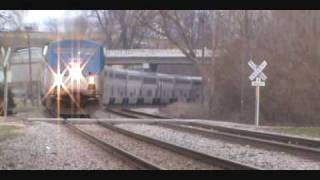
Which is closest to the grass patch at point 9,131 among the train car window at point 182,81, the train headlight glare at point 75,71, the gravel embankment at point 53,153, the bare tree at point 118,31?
the gravel embankment at point 53,153

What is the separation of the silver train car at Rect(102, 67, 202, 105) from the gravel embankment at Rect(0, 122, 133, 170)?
21.2 meters

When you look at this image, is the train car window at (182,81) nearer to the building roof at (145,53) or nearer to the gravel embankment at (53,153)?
the building roof at (145,53)

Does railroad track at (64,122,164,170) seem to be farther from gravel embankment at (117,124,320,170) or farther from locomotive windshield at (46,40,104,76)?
locomotive windshield at (46,40,104,76)

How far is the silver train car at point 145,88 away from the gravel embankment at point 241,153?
67.4ft

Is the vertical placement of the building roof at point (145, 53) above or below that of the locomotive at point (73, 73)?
above

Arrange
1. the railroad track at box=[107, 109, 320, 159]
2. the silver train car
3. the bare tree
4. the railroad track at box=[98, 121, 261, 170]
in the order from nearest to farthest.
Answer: the railroad track at box=[98, 121, 261, 170] < the railroad track at box=[107, 109, 320, 159] < the silver train car < the bare tree

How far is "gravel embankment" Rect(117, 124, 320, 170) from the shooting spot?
1467 centimetres

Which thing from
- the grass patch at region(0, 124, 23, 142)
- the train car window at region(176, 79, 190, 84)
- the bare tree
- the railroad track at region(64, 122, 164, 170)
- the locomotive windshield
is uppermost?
the bare tree

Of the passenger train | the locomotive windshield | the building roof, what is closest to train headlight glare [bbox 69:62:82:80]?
the passenger train

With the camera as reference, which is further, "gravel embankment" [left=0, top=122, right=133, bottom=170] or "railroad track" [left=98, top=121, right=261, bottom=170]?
"gravel embankment" [left=0, top=122, right=133, bottom=170]

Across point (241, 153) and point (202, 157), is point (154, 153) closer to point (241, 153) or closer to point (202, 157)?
point (202, 157)

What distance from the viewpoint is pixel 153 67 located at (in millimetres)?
84688

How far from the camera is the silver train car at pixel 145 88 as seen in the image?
4871cm

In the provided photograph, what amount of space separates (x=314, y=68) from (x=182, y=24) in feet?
57.1
